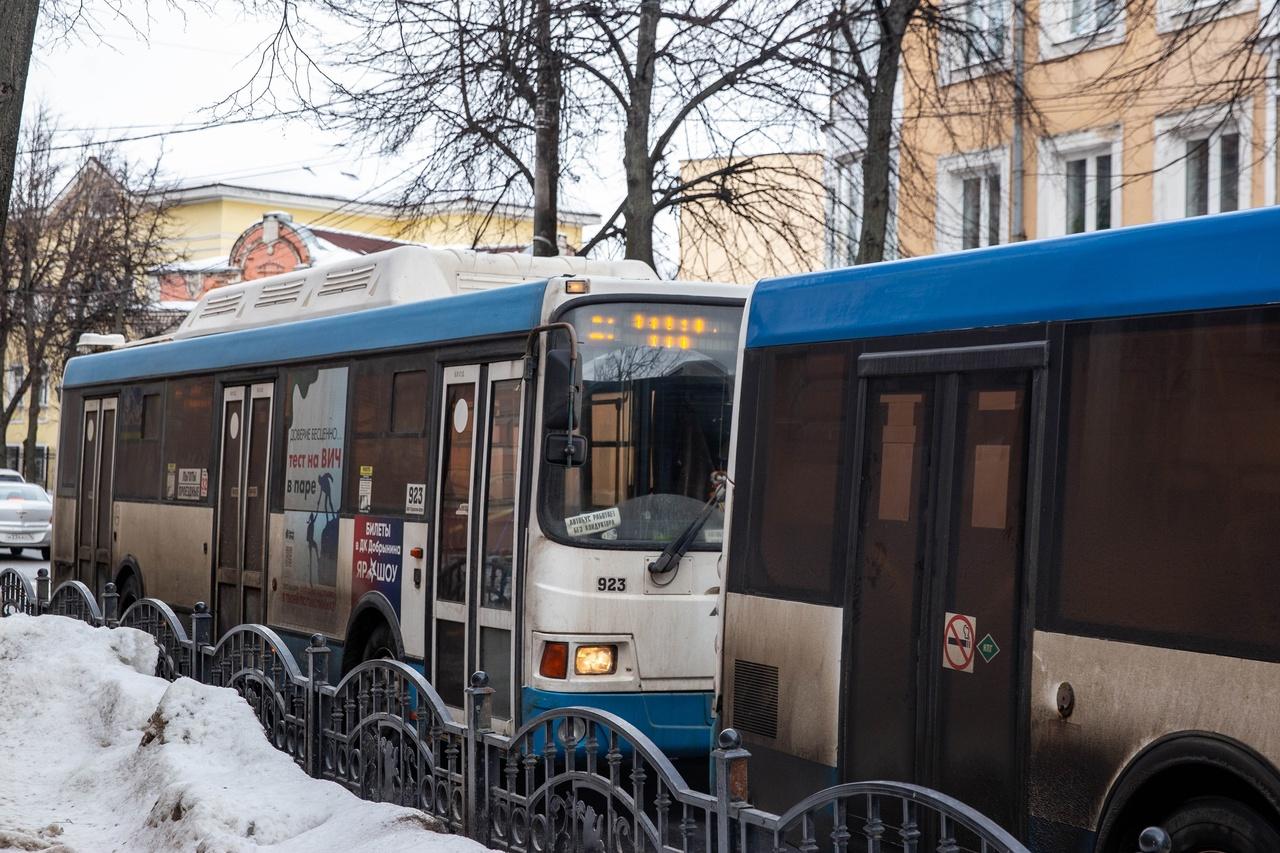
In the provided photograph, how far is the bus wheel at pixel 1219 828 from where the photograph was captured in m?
4.66

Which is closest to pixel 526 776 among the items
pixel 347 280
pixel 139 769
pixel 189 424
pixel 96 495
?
pixel 139 769

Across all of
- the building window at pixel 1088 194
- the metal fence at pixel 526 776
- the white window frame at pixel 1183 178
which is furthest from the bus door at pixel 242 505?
the building window at pixel 1088 194

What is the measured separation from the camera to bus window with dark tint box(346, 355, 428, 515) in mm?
9914

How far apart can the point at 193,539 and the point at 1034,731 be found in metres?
9.05

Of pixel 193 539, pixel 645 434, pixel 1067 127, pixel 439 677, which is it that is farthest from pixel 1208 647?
pixel 1067 127

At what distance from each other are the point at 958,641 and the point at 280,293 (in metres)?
7.91

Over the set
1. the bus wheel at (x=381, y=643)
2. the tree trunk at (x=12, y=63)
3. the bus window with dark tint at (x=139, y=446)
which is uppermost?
the tree trunk at (x=12, y=63)

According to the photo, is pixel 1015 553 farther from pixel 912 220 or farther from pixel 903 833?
pixel 912 220

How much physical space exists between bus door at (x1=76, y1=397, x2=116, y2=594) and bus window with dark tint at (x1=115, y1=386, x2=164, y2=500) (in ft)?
0.92

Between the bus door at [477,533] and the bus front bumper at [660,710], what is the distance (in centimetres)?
30

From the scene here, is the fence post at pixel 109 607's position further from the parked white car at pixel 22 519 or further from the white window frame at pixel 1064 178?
the parked white car at pixel 22 519

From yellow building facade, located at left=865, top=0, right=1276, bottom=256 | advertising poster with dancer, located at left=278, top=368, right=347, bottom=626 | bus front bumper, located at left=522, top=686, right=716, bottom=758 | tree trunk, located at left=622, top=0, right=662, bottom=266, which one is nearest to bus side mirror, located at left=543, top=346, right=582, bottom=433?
bus front bumper, located at left=522, top=686, right=716, bottom=758

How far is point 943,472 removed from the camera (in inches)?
241

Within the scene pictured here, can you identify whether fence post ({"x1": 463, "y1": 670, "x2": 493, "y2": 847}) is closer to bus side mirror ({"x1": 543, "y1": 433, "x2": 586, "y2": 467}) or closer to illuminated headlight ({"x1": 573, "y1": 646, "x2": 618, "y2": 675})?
illuminated headlight ({"x1": 573, "y1": 646, "x2": 618, "y2": 675})
